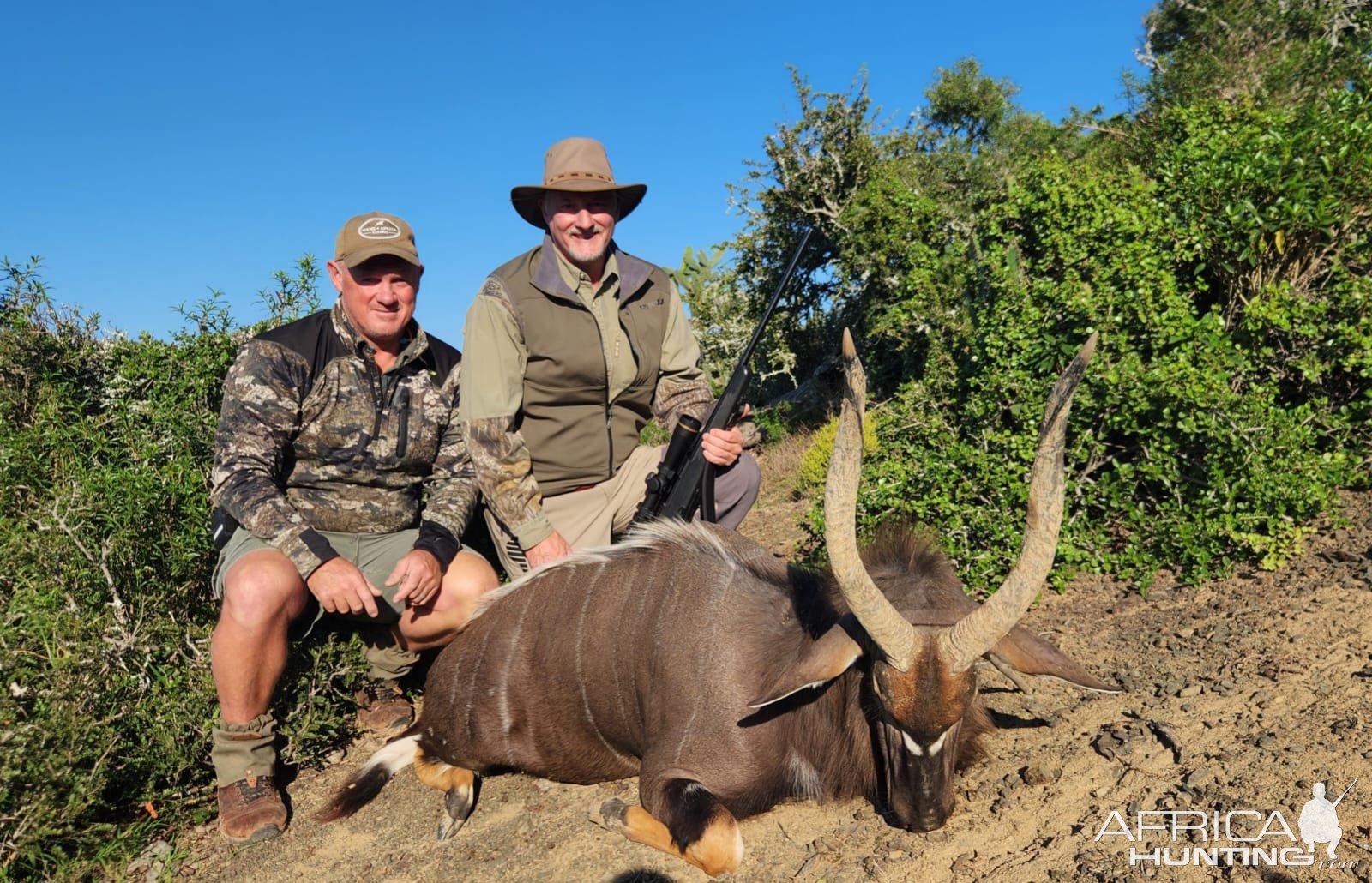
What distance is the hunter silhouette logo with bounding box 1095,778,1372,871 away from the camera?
2.75m

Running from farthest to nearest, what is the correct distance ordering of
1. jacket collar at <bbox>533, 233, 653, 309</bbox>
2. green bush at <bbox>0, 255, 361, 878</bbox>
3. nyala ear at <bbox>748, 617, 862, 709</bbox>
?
1. jacket collar at <bbox>533, 233, 653, 309</bbox>
2. green bush at <bbox>0, 255, 361, 878</bbox>
3. nyala ear at <bbox>748, 617, 862, 709</bbox>

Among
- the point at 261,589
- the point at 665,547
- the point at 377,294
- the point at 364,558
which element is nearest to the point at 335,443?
the point at 364,558

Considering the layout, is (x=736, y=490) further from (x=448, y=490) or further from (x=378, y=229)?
(x=378, y=229)

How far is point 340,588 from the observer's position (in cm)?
422

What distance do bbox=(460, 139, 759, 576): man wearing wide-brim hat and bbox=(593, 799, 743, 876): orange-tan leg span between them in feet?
4.97

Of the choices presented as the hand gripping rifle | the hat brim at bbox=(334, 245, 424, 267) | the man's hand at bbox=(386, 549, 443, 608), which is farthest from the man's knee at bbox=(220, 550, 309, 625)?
the hand gripping rifle

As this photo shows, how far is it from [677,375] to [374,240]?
6.09 ft

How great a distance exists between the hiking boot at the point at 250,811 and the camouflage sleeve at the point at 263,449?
3.20 feet

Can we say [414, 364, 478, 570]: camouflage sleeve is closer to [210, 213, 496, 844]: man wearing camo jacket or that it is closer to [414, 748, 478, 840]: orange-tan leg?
[210, 213, 496, 844]: man wearing camo jacket

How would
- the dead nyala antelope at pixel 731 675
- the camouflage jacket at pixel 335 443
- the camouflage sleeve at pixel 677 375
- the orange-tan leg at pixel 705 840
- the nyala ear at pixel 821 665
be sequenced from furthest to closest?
the camouflage sleeve at pixel 677 375 → the camouflage jacket at pixel 335 443 → the orange-tan leg at pixel 705 840 → the nyala ear at pixel 821 665 → the dead nyala antelope at pixel 731 675

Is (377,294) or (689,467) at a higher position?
(377,294)

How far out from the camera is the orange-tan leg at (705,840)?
3252mm

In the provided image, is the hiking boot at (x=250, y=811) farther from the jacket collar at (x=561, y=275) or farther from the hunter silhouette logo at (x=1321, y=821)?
the hunter silhouette logo at (x=1321, y=821)

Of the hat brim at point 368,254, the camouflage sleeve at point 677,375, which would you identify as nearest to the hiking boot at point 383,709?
the camouflage sleeve at point 677,375
